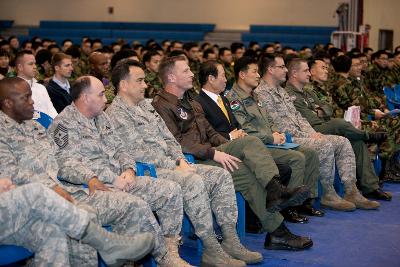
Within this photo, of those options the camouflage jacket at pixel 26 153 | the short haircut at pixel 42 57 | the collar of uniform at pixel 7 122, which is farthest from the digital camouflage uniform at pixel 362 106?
the collar of uniform at pixel 7 122

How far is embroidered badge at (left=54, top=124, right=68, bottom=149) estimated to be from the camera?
4000 millimetres

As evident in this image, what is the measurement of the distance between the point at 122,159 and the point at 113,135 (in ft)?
0.54

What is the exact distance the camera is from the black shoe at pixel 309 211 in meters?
5.61

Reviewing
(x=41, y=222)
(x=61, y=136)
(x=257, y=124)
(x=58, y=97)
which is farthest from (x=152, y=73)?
(x=41, y=222)

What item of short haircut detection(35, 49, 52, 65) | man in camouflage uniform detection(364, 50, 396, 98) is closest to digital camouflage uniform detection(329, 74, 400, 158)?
man in camouflage uniform detection(364, 50, 396, 98)

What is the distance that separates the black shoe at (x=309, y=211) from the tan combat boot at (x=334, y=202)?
0.50 feet

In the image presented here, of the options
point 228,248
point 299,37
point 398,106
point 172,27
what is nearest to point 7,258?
point 228,248

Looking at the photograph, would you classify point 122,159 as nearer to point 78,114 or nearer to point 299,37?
point 78,114

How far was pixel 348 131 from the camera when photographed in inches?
250

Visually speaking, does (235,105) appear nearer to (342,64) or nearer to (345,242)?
(345,242)

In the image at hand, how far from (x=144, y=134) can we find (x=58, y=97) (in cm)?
197

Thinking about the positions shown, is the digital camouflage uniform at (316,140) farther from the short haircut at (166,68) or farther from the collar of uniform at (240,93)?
the short haircut at (166,68)

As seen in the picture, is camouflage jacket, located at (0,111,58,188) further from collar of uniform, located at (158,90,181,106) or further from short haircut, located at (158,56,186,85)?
short haircut, located at (158,56,186,85)

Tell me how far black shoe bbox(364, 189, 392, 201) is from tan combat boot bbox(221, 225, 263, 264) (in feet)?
7.43
